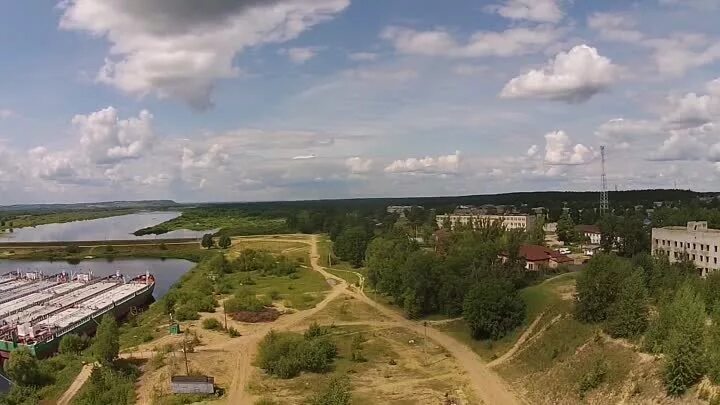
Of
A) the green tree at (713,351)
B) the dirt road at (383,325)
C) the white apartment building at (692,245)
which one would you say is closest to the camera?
the green tree at (713,351)

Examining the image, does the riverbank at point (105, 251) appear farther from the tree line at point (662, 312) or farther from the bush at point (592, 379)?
the bush at point (592, 379)

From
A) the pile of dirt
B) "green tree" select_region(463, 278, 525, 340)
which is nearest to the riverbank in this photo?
the pile of dirt

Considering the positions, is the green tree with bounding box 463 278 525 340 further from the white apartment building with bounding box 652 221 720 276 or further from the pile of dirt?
the white apartment building with bounding box 652 221 720 276

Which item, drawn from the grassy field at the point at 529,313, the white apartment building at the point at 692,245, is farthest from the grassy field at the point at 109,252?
the white apartment building at the point at 692,245

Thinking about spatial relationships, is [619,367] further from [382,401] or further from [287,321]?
[287,321]

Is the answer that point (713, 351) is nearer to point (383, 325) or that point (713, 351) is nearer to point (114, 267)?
point (383, 325)

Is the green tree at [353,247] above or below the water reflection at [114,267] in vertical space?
above
